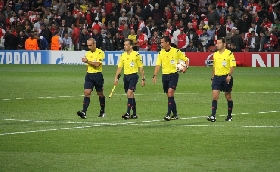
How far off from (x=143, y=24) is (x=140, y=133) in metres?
27.6

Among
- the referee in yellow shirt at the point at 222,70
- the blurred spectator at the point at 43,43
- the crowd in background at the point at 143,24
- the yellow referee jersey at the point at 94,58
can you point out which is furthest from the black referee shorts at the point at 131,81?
the blurred spectator at the point at 43,43

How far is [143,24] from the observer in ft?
146

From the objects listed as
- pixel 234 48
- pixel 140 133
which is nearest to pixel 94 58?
pixel 140 133

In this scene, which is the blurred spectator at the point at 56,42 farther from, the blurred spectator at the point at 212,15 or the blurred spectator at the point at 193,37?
the blurred spectator at the point at 212,15

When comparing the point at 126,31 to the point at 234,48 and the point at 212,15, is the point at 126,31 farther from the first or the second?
the point at 234,48

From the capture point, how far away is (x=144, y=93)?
91.9 ft

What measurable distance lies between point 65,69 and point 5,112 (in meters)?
18.8

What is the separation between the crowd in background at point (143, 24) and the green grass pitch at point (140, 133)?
12.2 metres

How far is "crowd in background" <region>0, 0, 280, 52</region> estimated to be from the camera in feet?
139

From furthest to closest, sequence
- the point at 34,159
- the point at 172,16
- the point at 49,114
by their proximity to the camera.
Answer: the point at 172,16 < the point at 49,114 < the point at 34,159

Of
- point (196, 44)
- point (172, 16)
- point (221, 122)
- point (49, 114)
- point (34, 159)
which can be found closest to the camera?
point (34, 159)

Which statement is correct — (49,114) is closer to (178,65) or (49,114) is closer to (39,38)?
(178,65)

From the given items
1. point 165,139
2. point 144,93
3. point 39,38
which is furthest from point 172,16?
point 165,139

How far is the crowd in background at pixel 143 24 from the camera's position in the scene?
42.3 metres
